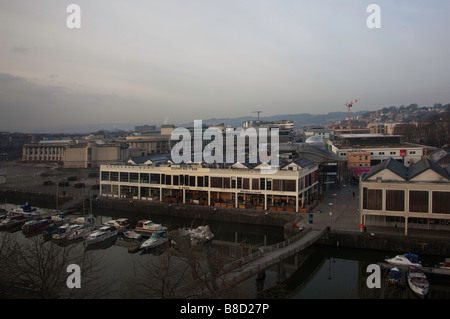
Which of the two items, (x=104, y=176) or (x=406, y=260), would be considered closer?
(x=406, y=260)

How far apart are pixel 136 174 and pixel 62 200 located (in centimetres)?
653

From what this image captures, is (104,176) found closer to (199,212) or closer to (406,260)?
(199,212)

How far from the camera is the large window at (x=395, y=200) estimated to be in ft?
51.9

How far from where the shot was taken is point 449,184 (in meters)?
15.3

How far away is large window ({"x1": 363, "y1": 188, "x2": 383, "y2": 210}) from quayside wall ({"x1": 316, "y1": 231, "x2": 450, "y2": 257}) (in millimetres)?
1351

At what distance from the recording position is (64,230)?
19.1m

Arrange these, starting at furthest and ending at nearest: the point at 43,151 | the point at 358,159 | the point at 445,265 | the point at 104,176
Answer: the point at 43,151 < the point at 358,159 < the point at 104,176 < the point at 445,265

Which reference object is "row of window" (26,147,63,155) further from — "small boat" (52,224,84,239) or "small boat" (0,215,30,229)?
"small boat" (52,224,84,239)

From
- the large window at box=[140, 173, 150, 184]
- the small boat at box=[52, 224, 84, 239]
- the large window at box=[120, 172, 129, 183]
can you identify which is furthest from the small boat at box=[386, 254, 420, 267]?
the large window at box=[120, 172, 129, 183]

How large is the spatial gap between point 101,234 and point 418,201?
15299mm

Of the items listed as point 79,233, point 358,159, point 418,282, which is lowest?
point 79,233

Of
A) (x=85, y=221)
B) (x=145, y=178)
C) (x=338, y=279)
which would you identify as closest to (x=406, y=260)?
(x=338, y=279)

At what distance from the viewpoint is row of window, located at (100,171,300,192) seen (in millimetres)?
20672

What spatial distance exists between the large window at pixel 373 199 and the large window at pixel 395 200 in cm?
29
